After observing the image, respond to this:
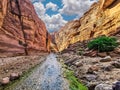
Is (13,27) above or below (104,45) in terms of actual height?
above

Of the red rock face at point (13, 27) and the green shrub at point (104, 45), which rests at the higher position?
the red rock face at point (13, 27)

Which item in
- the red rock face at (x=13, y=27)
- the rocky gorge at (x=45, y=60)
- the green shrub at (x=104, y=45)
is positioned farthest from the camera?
the red rock face at (x=13, y=27)

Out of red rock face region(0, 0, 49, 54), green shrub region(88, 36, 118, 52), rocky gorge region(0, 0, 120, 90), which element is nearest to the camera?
rocky gorge region(0, 0, 120, 90)

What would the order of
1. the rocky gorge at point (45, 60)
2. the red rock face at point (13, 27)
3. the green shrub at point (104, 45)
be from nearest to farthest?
the rocky gorge at point (45, 60), the green shrub at point (104, 45), the red rock face at point (13, 27)

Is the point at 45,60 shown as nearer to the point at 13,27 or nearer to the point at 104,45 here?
the point at 13,27

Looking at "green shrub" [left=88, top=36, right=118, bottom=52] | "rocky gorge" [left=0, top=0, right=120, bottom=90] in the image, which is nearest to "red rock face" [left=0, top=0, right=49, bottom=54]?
"rocky gorge" [left=0, top=0, right=120, bottom=90]

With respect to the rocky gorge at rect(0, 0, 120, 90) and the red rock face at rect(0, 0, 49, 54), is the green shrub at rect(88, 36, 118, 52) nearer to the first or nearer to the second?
the rocky gorge at rect(0, 0, 120, 90)

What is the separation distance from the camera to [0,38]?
4009cm

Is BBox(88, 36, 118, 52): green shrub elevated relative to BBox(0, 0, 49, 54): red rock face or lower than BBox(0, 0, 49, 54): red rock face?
lower

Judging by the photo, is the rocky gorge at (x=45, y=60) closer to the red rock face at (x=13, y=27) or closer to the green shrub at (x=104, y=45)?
the red rock face at (x=13, y=27)

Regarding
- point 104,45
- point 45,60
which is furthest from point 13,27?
point 104,45

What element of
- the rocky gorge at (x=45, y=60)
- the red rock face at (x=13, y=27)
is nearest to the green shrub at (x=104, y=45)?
the rocky gorge at (x=45, y=60)

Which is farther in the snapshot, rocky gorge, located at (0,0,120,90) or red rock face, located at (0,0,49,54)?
red rock face, located at (0,0,49,54)

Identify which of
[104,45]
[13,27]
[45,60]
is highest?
[13,27]
